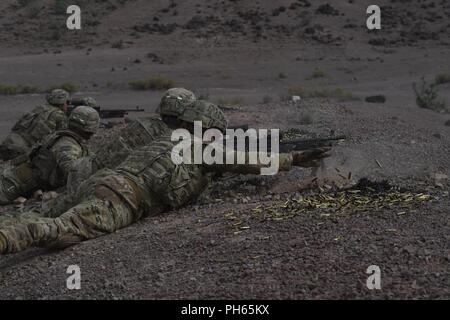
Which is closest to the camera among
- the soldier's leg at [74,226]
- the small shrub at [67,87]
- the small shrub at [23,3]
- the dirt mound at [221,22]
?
the soldier's leg at [74,226]

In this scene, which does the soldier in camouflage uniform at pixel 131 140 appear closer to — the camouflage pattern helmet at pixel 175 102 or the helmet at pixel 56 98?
the camouflage pattern helmet at pixel 175 102

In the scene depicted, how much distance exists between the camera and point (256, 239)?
15.5 feet

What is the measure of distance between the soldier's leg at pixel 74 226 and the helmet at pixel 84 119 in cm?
178

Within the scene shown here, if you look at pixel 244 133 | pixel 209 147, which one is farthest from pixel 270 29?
pixel 209 147

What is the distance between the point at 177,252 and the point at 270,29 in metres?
22.2

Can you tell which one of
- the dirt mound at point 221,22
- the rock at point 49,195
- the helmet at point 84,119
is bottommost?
the rock at point 49,195

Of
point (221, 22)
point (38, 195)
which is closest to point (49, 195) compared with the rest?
point (38, 195)

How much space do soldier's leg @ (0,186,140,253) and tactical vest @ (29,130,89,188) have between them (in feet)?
6.01

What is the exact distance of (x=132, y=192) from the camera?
559 centimetres

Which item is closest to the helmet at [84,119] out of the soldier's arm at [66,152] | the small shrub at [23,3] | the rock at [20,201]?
the soldier's arm at [66,152]

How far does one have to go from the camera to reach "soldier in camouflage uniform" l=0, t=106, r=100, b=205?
712 centimetres

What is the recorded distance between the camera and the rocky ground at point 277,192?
4109mm

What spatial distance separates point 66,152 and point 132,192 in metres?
1.72

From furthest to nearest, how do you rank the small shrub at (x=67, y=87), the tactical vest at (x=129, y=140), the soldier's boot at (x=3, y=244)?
1. the small shrub at (x=67, y=87)
2. the tactical vest at (x=129, y=140)
3. the soldier's boot at (x=3, y=244)
